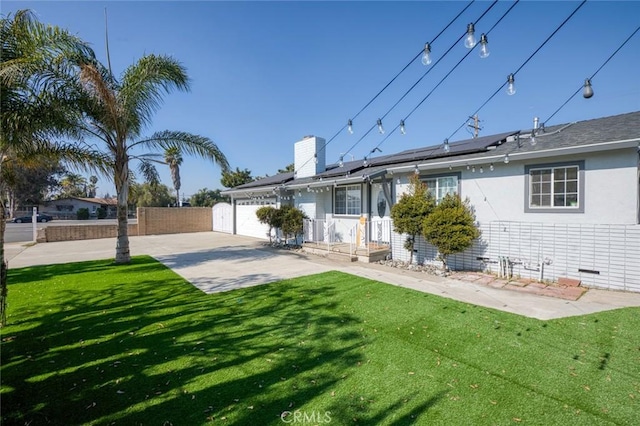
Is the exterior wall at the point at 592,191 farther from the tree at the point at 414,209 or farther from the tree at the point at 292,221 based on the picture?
the tree at the point at 292,221

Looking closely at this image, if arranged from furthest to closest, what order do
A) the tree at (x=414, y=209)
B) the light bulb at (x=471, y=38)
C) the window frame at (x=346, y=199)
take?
the window frame at (x=346, y=199), the tree at (x=414, y=209), the light bulb at (x=471, y=38)

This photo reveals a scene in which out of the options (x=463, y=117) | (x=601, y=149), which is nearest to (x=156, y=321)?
(x=601, y=149)

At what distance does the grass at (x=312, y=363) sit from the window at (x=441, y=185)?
4571 millimetres

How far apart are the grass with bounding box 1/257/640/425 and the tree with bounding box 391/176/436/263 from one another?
3100 mm

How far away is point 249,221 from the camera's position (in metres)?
20.2

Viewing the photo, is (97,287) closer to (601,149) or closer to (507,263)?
(507,263)

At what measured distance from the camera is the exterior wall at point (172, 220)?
2067 centimetres

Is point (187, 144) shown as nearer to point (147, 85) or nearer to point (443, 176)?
point (147, 85)

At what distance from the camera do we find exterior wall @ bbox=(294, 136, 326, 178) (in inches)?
636

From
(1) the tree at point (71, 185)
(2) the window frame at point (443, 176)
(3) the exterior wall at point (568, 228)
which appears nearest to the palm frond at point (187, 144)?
(2) the window frame at point (443, 176)

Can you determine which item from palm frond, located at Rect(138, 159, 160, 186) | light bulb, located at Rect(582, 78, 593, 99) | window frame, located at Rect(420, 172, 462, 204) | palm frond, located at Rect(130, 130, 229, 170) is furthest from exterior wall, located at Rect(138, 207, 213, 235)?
light bulb, located at Rect(582, 78, 593, 99)

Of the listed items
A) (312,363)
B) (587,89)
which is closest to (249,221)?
(312,363)

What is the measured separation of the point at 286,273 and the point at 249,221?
39.6ft

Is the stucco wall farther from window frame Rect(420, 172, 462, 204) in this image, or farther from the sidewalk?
the sidewalk
